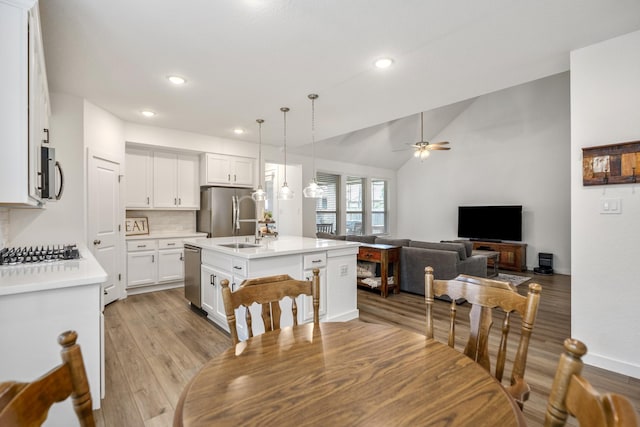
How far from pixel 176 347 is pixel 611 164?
386 centimetres

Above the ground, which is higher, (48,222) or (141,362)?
(48,222)

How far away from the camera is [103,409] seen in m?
1.94

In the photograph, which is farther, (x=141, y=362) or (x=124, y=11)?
(x=141, y=362)

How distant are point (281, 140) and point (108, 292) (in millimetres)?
3475

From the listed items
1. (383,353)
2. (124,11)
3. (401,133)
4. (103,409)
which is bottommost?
(103,409)

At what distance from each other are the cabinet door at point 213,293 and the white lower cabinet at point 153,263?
1521mm

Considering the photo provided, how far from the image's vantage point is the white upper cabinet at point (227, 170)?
5.14 metres

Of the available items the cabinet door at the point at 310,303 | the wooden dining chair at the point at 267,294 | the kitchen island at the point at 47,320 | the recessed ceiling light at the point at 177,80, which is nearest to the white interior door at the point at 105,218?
the recessed ceiling light at the point at 177,80

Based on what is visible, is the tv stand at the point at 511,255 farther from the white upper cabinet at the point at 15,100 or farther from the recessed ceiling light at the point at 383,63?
the white upper cabinet at the point at 15,100

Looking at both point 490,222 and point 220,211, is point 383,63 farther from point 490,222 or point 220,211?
point 490,222

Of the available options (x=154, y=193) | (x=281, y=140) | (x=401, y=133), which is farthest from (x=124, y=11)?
(x=401, y=133)

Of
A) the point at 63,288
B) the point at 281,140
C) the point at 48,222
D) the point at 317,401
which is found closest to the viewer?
the point at 317,401

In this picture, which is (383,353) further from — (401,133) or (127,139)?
(401,133)

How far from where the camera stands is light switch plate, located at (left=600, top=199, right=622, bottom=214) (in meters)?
2.34
